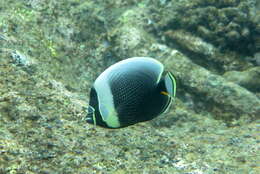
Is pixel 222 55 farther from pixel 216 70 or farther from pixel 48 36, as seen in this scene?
pixel 48 36

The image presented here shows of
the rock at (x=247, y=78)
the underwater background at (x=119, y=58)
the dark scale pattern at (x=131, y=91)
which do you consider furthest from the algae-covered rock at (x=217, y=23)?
the dark scale pattern at (x=131, y=91)

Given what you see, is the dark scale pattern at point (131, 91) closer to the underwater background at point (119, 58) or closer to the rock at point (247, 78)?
the underwater background at point (119, 58)

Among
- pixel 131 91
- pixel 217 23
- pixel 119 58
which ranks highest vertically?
pixel 131 91

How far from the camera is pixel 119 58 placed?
13.2ft

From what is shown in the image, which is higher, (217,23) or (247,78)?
(217,23)

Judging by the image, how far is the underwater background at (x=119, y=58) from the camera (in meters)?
2.05

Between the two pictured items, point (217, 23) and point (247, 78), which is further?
point (217, 23)

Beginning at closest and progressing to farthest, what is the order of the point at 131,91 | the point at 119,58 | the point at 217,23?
the point at 131,91 → the point at 119,58 → the point at 217,23

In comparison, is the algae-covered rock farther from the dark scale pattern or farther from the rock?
the dark scale pattern

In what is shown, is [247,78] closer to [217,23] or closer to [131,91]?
[217,23]

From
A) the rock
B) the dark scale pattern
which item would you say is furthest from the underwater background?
the dark scale pattern

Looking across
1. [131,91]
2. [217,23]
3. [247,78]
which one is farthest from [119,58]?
[131,91]

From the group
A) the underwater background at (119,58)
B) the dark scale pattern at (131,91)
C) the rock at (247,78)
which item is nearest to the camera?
the dark scale pattern at (131,91)

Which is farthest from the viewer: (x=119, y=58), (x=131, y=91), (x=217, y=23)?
(x=217, y=23)
